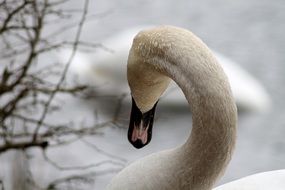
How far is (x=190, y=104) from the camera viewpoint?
116 cm

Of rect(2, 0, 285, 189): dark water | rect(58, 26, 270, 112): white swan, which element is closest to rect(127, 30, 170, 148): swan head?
rect(2, 0, 285, 189): dark water

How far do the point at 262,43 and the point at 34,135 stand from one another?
2.65 m

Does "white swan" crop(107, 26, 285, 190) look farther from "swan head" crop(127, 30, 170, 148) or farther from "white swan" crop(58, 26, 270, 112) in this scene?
"white swan" crop(58, 26, 270, 112)

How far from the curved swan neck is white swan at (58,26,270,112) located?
2.65m

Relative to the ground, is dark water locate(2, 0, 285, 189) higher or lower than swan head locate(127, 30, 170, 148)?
lower

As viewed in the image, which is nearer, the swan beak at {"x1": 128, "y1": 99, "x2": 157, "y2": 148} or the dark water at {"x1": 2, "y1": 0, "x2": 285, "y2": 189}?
the swan beak at {"x1": 128, "y1": 99, "x2": 157, "y2": 148}

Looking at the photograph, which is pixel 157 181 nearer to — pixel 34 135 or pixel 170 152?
pixel 170 152

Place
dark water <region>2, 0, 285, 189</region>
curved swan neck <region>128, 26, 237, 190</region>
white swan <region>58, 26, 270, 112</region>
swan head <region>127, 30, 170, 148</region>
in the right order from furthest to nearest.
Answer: white swan <region>58, 26, 270, 112</region> → dark water <region>2, 0, 285, 189</region> → swan head <region>127, 30, 170, 148</region> → curved swan neck <region>128, 26, 237, 190</region>

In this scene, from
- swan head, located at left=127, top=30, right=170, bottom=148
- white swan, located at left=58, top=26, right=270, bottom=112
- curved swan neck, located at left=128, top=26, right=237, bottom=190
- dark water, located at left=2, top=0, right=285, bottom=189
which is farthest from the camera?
white swan, located at left=58, top=26, right=270, bottom=112

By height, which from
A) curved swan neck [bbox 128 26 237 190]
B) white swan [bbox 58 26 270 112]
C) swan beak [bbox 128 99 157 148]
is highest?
curved swan neck [bbox 128 26 237 190]

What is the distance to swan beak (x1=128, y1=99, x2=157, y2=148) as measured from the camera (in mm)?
1330

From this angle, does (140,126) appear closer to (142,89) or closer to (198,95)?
(142,89)

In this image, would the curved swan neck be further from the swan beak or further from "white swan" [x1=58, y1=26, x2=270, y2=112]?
"white swan" [x1=58, y1=26, x2=270, y2=112]

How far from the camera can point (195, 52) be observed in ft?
3.72
